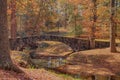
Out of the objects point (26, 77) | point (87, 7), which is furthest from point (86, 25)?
point (26, 77)

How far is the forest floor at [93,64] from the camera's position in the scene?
20172mm

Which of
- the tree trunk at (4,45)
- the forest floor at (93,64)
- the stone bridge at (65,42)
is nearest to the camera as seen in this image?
the tree trunk at (4,45)

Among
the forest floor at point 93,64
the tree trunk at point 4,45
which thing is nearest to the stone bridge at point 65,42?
the forest floor at point 93,64

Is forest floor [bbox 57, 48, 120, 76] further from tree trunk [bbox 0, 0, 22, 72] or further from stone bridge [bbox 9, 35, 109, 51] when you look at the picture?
tree trunk [bbox 0, 0, 22, 72]

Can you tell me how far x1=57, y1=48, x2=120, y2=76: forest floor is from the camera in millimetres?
20172

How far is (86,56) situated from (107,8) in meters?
4.87

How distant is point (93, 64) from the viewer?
22406mm

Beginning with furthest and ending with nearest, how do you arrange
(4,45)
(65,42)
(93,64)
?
(65,42), (93,64), (4,45)

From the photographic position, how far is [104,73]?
19594mm

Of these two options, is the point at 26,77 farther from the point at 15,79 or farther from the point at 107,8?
the point at 107,8

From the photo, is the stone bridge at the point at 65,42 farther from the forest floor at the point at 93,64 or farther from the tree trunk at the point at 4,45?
the tree trunk at the point at 4,45

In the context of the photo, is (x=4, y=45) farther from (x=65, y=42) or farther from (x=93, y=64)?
(x=65, y=42)

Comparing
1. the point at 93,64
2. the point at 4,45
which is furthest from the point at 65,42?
the point at 4,45

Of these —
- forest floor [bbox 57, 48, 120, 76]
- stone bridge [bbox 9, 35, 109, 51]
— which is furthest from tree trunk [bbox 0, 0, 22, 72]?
stone bridge [bbox 9, 35, 109, 51]
